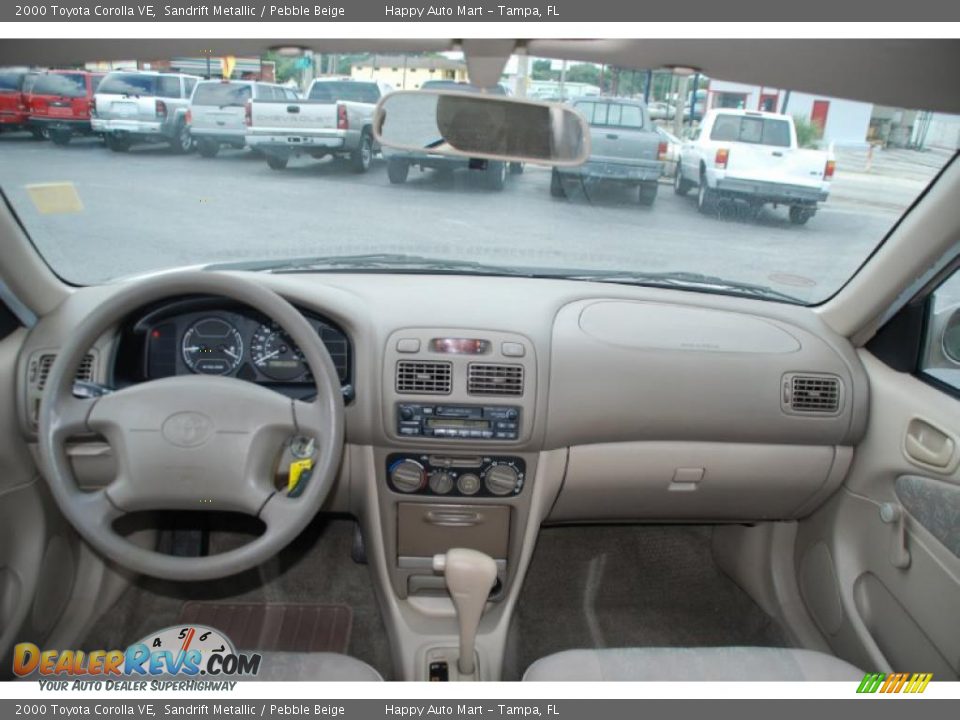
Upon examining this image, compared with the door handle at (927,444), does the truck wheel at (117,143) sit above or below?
above

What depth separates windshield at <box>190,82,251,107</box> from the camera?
2865 millimetres

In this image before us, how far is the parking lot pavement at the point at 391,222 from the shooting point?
3002 millimetres

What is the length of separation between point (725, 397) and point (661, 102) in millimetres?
1120

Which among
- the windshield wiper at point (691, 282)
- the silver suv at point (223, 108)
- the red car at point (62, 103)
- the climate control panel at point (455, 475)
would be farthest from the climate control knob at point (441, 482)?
the red car at point (62, 103)

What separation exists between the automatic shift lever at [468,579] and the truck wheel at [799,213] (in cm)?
212

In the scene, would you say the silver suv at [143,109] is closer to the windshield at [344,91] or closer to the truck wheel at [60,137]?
the truck wheel at [60,137]

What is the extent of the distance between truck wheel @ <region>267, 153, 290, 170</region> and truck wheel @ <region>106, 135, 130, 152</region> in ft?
2.19

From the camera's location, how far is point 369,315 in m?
2.68

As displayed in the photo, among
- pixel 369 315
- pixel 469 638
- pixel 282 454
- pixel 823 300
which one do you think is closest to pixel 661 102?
pixel 823 300

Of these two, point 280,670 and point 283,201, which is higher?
point 283,201

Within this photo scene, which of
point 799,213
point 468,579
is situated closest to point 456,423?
point 468,579

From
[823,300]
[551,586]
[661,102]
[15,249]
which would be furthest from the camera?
[551,586]

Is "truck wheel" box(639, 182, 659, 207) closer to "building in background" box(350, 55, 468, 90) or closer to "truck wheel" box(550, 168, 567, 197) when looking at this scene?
"truck wheel" box(550, 168, 567, 197)

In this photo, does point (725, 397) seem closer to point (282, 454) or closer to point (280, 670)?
point (282, 454)
